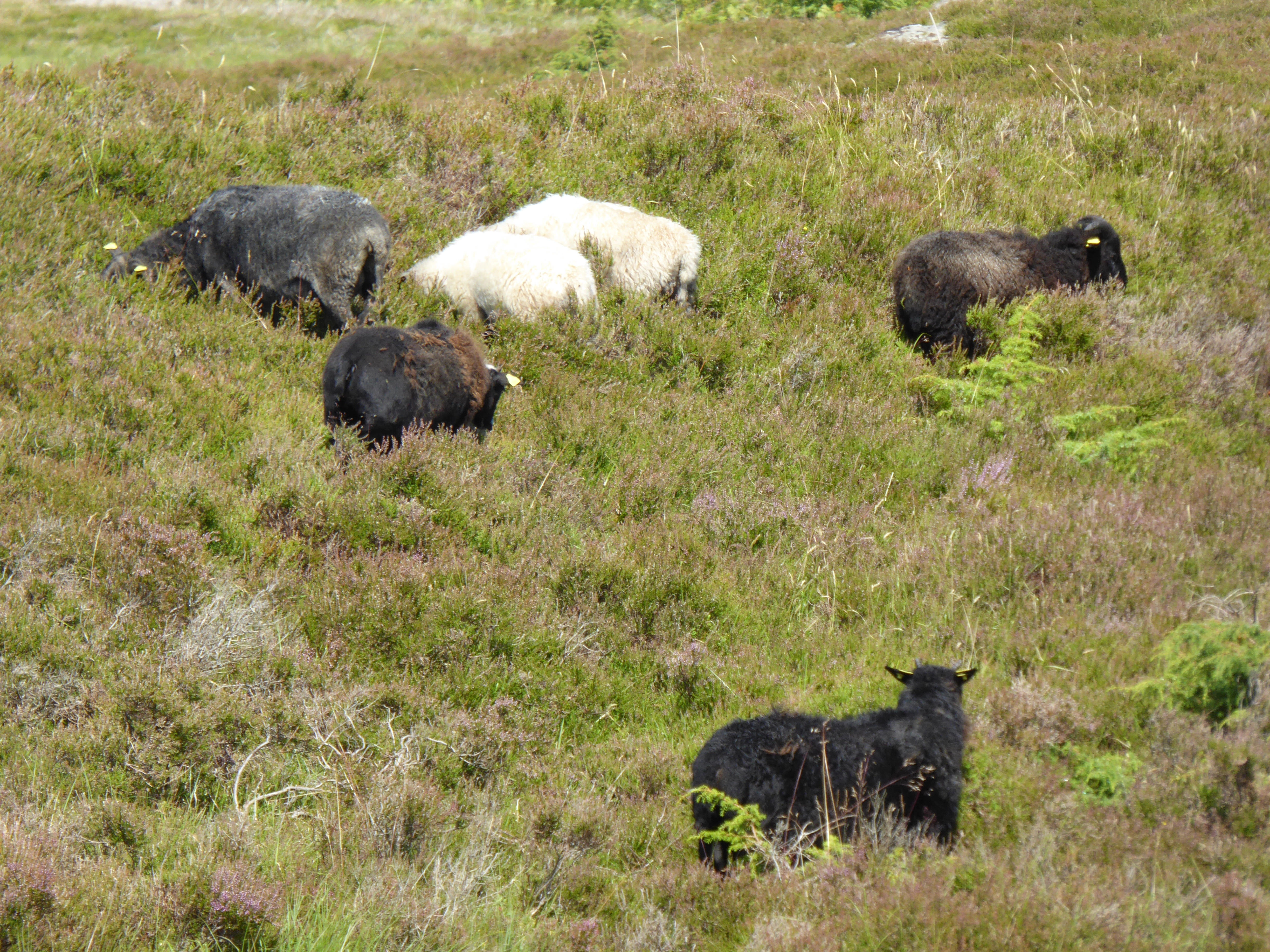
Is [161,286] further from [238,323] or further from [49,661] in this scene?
[49,661]

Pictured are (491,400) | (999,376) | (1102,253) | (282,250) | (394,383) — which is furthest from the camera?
(1102,253)

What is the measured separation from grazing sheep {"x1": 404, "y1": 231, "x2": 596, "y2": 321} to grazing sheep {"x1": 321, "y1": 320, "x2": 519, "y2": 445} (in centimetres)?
157

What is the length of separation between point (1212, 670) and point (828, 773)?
168cm

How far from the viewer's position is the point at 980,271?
888 cm

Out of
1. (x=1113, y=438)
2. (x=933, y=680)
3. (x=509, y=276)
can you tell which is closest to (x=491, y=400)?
(x=509, y=276)

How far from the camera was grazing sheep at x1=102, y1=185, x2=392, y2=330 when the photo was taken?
858cm

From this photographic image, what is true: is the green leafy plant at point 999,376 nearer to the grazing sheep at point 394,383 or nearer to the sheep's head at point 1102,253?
the sheep's head at point 1102,253

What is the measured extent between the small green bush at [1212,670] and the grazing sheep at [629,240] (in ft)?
20.2

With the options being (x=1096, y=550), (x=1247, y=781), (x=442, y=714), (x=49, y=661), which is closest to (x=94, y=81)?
(x=49, y=661)

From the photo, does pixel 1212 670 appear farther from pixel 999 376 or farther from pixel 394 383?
pixel 394 383

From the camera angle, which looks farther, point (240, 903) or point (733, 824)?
point (733, 824)

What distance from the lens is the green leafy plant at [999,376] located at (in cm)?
784

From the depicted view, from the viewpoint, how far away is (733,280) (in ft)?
32.2

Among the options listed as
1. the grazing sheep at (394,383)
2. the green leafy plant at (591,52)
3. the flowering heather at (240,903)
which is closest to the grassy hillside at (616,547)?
the flowering heather at (240,903)
